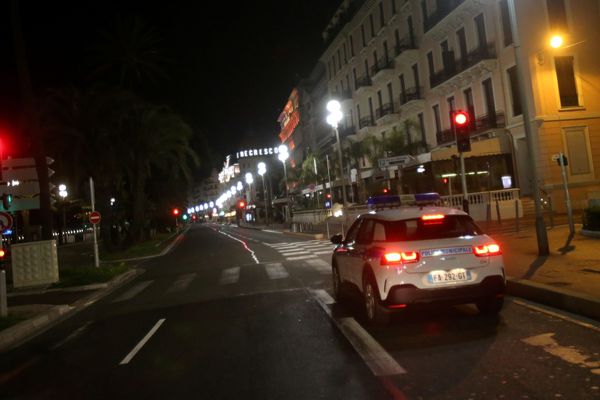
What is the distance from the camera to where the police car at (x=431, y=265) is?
736 cm

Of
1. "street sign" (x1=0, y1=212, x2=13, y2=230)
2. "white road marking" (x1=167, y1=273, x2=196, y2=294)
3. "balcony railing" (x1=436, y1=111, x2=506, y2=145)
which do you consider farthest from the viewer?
"balcony railing" (x1=436, y1=111, x2=506, y2=145)

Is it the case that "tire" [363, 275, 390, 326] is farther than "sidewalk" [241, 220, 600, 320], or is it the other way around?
"sidewalk" [241, 220, 600, 320]

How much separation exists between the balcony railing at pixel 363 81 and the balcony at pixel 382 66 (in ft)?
4.59

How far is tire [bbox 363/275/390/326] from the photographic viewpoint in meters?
7.71

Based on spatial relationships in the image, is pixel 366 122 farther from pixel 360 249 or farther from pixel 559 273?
pixel 360 249

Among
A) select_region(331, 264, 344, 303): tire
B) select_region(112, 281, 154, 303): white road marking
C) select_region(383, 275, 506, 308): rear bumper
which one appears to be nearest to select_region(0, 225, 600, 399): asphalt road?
select_region(331, 264, 344, 303): tire

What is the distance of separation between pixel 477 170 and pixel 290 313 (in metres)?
23.9

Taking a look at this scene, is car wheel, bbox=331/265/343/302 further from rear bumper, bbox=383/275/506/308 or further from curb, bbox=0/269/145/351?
curb, bbox=0/269/145/351

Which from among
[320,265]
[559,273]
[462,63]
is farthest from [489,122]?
[559,273]

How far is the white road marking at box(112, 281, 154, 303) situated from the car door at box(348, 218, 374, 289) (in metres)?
7.38

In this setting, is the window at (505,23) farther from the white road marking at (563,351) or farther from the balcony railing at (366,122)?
→ the white road marking at (563,351)

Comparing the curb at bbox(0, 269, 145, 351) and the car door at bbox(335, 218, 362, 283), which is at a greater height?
the car door at bbox(335, 218, 362, 283)

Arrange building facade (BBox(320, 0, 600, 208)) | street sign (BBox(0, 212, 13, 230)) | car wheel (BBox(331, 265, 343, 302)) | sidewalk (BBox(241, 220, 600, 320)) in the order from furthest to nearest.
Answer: building facade (BBox(320, 0, 600, 208)) → street sign (BBox(0, 212, 13, 230)) → car wheel (BBox(331, 265, 343, 302)) → sidewalk (BBox(241, 220, 600, 320))

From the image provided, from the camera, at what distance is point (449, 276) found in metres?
7.42
